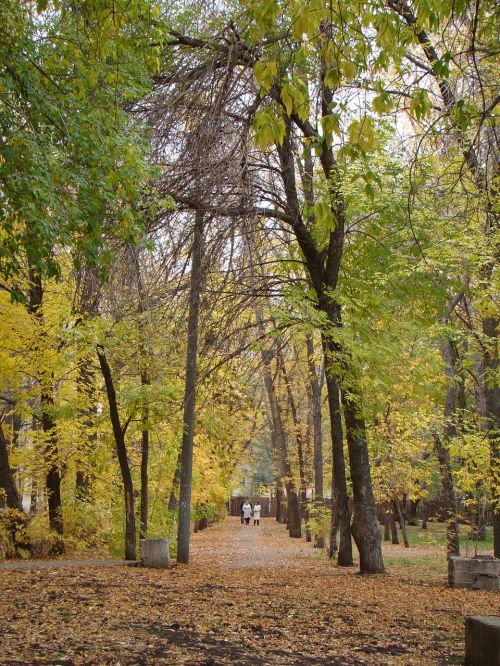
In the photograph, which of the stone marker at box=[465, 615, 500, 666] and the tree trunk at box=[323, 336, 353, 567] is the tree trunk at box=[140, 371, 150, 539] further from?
the stone marker at box=[465, 615, 500, 666]

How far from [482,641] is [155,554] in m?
8.26

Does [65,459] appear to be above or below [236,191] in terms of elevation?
below

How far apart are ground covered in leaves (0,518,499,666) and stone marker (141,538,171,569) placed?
0.63m

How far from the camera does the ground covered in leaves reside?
6.16 metres

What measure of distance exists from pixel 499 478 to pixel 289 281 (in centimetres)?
495

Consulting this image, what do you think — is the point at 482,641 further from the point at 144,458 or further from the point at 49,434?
the point at 49,434

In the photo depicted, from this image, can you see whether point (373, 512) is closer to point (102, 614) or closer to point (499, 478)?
point (499, 478)

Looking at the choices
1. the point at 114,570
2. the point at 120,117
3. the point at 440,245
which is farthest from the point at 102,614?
the point at 440,245

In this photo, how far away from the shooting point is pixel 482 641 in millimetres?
5840

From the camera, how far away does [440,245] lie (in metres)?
11.7

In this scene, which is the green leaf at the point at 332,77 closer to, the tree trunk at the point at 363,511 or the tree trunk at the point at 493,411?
the tree trunk at the point at 493,411

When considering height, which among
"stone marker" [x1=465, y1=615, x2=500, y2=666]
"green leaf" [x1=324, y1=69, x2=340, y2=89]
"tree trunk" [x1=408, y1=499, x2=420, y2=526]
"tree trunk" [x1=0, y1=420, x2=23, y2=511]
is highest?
"green leaf" [x1=324, y1=69, x2=340, y2=89]

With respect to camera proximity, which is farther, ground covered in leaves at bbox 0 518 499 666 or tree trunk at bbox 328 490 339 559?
tree trunk at bbox 328 490 339 559

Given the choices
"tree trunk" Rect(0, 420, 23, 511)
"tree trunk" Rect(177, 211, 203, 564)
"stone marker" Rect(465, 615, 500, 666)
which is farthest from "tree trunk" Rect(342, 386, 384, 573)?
"tree trunk" Rect(0, 420, 23, 511)
